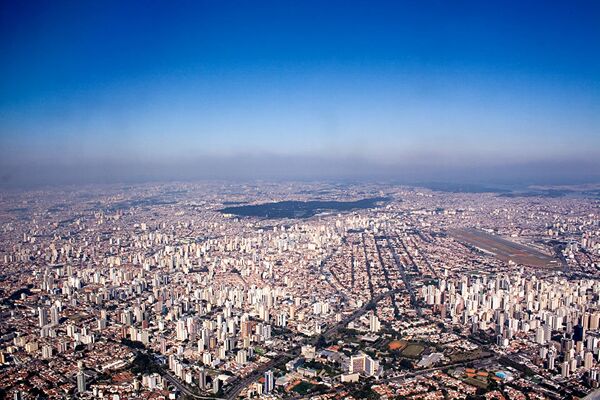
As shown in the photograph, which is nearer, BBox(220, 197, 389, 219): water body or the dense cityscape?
the dense cityscape

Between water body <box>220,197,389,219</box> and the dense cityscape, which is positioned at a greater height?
water body <box>220,197,389,219</box>

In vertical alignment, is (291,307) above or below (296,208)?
→ below

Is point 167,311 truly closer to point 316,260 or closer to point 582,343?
point 316,260

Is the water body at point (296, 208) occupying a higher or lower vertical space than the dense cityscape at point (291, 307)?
higher

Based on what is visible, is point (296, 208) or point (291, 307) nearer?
point (291, 307)

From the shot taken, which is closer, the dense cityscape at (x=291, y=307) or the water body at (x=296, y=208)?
the dense cityscape at (x=291, y=307)
